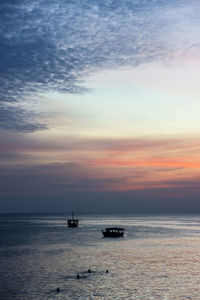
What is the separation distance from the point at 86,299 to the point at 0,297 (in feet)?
30.7

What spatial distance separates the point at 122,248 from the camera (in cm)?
8031

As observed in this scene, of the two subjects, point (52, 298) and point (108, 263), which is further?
point (108, 263)

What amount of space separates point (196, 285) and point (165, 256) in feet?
76.7

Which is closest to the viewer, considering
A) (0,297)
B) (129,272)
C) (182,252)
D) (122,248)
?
(0,297)

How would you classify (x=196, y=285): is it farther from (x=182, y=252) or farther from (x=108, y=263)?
(x=182, y=252)

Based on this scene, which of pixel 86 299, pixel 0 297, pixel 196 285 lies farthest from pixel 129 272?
pixel 0 297

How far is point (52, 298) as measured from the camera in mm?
37625

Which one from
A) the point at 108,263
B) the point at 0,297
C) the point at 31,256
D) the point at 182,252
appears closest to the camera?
the point at 0,297

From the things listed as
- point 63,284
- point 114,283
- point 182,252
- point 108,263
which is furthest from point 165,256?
point 63,284

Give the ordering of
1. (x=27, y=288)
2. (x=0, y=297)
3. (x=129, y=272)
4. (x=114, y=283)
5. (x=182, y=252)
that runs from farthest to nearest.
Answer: (x=182, y=252), (x=129, y=272), (x=114, y=283), (x=27, y=288), (x=0, y=297)

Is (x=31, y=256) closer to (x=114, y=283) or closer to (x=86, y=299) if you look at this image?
(x=114, y=283)

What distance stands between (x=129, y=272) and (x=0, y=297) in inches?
817

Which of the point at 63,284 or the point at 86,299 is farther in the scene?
the point at 63,284

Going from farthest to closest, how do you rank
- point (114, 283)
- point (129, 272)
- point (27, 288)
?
point (129, 272) < point (114, 283) < point (27, 288)
